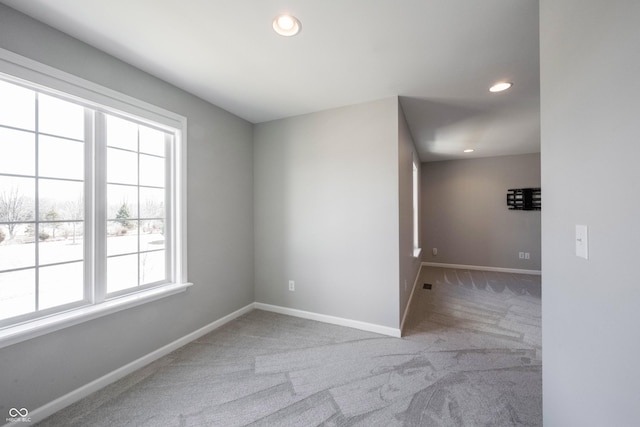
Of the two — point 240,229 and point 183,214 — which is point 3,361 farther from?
point 240,229

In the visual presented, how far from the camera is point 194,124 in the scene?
8.16 ft

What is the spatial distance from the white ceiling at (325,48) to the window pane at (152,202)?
3.40ft

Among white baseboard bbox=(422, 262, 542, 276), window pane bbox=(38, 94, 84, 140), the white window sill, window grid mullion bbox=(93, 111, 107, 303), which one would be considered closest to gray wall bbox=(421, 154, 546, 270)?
white baseboard bbox=(422, 262, 542, 276)

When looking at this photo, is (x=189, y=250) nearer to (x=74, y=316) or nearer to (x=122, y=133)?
(x=74, y=316)

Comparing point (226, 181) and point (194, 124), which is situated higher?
point (194, 124)

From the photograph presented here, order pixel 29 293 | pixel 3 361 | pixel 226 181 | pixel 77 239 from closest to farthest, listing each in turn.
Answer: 1. pixel 3 361
2. pixel 29 293
3. pixel 77 239
4. pixel 226 181

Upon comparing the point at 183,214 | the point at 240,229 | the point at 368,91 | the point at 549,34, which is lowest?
the point at 240,229

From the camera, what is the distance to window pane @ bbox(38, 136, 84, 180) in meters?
1.60

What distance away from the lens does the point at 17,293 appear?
4.91ft

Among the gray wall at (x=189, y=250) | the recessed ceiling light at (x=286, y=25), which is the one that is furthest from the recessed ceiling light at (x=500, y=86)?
the gray wall at (x=189, y=250)

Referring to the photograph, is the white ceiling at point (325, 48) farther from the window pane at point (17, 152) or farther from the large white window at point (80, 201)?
the window pane at point (17, 152)

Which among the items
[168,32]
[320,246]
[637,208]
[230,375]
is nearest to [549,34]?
[637,208]

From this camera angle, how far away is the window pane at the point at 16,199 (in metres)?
1.43

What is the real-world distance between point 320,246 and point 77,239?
2115 millimetres
